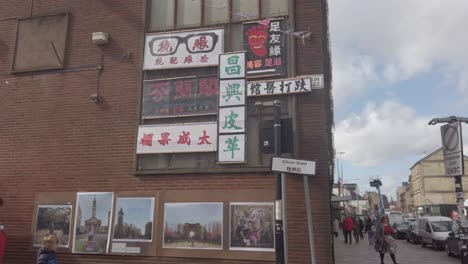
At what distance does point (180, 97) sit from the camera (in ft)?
33.8

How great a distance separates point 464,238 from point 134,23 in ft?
31.2

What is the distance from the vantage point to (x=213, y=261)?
9406 millimetres

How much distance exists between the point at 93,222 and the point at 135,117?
272 cm

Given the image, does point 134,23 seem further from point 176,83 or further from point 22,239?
point 22,239

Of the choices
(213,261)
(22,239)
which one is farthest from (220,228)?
(22,239)

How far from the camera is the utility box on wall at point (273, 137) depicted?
7719 millimetres

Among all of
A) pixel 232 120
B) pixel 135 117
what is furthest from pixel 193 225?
pixel 135 117

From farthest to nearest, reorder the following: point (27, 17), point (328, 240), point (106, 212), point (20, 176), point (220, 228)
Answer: point (27, 17)
point (20, 176)
point (106, 212)
point (220, 228)
point (328, 240)

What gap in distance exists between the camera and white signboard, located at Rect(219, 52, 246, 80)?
10023mm

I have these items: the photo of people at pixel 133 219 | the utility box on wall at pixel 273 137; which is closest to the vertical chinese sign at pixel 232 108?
the utility box on wall at pixel 273 137

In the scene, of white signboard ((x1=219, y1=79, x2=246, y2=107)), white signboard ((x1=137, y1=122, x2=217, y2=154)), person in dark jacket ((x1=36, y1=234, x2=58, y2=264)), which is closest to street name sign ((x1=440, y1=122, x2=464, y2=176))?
white signboard ((x1=219, y1=79, x2=246, y2=107))

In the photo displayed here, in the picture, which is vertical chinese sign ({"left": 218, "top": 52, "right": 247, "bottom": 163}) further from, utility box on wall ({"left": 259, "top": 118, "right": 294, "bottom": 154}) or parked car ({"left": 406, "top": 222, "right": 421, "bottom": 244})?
parked car ({"left": 406, "top": 222, "right": 421, "bottom": 244})

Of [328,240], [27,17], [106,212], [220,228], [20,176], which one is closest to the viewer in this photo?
[328,240]

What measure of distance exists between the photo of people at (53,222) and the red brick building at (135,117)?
4.0 inches
